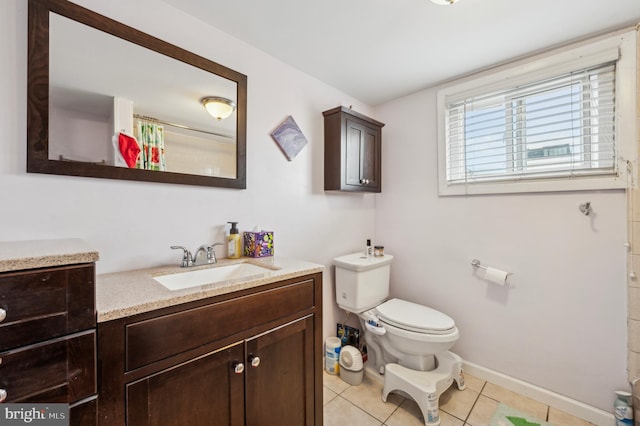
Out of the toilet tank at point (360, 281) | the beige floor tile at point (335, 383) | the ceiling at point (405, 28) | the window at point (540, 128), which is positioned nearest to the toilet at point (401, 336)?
the toilet tank at point (360, 281)

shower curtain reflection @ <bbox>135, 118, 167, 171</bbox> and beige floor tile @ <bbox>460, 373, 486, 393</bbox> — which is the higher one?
shower curtain reflection @ <bbox>135, 118, 167, 171</bbox>

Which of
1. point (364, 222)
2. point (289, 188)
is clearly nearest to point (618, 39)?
point (364, 222)

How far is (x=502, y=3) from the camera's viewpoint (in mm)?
1253

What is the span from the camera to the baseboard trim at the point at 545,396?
146 centimetres

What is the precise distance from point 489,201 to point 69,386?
2215mm

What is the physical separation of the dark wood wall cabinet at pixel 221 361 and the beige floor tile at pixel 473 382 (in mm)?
1147

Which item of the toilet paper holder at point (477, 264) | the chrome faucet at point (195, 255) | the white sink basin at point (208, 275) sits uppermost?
the chrome faucet at point (195, 255)

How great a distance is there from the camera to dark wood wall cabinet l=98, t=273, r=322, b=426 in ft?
2.44

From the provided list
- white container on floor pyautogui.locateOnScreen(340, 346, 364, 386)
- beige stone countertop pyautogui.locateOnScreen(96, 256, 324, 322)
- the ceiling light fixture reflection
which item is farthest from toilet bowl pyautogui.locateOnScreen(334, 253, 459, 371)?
the ceiling light fixture reflection

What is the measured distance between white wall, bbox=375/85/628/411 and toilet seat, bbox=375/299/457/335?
1.24 feet

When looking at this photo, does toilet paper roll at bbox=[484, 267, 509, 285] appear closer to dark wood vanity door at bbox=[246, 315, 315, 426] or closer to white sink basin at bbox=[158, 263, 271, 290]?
dark wood vanity door at bbox=[246, 315, 315, 426]

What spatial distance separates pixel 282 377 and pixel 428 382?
3.12ft

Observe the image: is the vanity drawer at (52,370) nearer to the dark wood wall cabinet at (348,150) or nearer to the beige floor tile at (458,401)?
the dark wood wall cabinet at (348,150)

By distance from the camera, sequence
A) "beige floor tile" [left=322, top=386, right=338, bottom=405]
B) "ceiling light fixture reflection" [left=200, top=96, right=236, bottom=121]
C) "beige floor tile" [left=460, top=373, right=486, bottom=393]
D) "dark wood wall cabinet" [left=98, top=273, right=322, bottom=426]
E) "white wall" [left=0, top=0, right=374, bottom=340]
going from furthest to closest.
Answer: "beige floor tile" [left=460, top=373, right=486, bottom=393] < "beige floor tile" [left=322, top=386, right=338, bottom=405] < "ceiling light fixture reflection" [left=200, top=96, right=236, bottom=121] < "white wall" [left=0, top=0, right=374, bottom=340] < "dark wood wall cabinet" [left=98, top=273, right=322, bottom=426]
